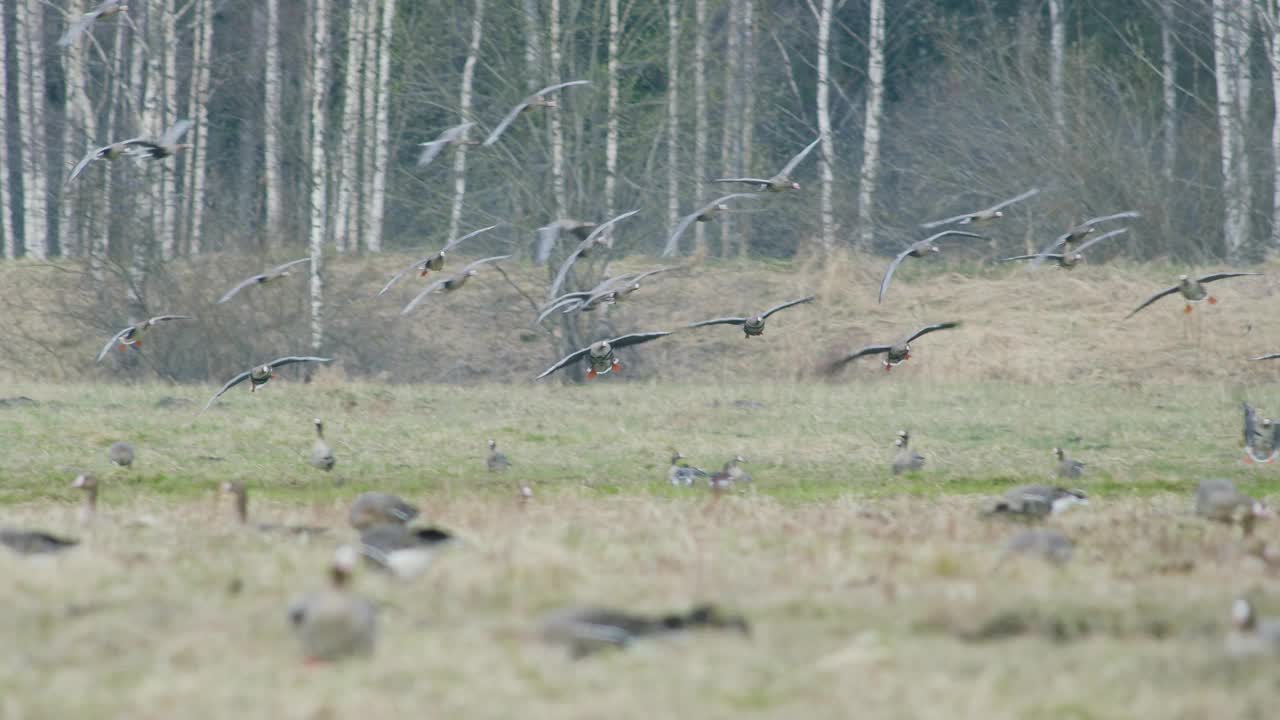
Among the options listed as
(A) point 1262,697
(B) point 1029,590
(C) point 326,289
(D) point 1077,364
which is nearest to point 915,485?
(B) point 1029,590

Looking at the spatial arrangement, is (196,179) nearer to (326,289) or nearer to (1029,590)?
(326,289)

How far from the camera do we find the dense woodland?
99.2 feet

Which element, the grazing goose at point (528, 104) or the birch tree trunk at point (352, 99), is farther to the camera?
the birch tree trunk at point (352, 99)

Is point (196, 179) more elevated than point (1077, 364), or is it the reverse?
point (196, 179)

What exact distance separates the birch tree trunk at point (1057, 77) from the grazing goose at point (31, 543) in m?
28.3

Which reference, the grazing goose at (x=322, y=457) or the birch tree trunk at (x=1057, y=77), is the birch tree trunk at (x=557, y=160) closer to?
the birch tree trunk at (x=1057, y=77)

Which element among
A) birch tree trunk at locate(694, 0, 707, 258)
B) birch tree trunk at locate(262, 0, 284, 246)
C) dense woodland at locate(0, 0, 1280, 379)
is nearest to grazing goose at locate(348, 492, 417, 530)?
dense woodland at locate(0, 0, 1280, 379)

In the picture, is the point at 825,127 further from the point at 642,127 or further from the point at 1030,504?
the point at 1030,504

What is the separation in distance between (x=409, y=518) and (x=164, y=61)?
21.3 metres

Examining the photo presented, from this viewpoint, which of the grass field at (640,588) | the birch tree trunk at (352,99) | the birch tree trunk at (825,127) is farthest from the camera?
the birch tree trunk at (825,127)

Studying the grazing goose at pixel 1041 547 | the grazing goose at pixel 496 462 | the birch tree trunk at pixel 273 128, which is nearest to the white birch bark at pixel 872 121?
the birch tree trunk at pixel 273 128

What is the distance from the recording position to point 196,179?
37.2 meters

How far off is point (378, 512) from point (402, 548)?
7.43ft

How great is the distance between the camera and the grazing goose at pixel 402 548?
29.9 ft
